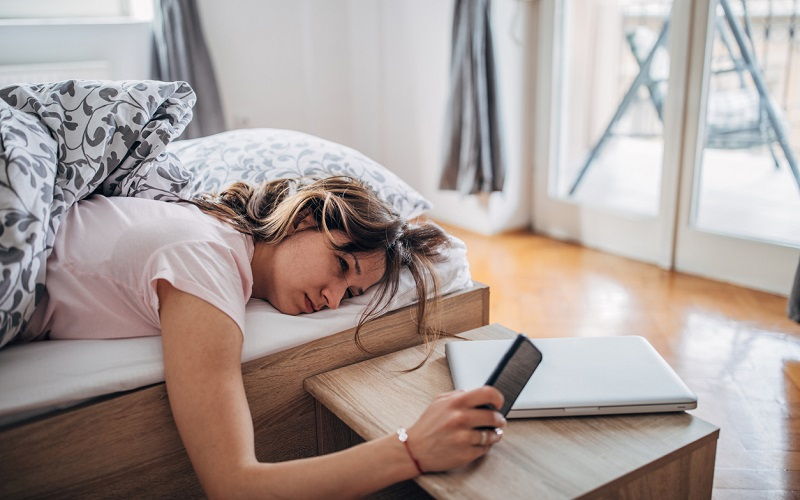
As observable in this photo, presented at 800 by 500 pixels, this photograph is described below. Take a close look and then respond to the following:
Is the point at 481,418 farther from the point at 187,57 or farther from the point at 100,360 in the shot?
the point at 187,57

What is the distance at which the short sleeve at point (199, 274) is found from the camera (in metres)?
0.96

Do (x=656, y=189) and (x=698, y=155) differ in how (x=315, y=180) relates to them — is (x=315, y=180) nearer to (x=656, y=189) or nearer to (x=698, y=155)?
(x=698, y=155)

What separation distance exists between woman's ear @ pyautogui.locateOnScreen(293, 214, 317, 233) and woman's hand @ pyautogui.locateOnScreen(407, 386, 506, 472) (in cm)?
43

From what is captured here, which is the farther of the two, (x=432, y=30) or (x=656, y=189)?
(x=432, y=30)

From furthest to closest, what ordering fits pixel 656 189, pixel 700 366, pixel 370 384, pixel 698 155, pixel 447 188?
pixel 447 188, pixel 656 189, pixel 698 155, pixel 700 366, pixel 370 384

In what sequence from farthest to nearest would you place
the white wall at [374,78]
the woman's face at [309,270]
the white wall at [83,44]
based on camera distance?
the white wall at [374,78]
the white wall at [83,44]
the woman's face at [309,270]

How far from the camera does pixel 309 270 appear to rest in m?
1.16

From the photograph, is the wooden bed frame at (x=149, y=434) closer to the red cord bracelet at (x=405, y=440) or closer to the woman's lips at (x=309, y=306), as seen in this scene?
the woman's lips at (x=309, y=306)

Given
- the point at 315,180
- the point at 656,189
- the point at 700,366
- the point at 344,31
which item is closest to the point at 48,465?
the point at 315,180

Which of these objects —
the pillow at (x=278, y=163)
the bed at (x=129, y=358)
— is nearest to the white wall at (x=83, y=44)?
the pillow at (x=278, y=163)

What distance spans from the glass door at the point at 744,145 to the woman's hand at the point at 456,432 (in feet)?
6.10

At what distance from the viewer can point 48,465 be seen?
3.06 ft

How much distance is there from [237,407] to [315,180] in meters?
0.53

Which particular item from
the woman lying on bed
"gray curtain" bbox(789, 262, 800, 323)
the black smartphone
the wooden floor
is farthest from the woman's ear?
"gray curtain" bbox(789, 262, 800, 323)
